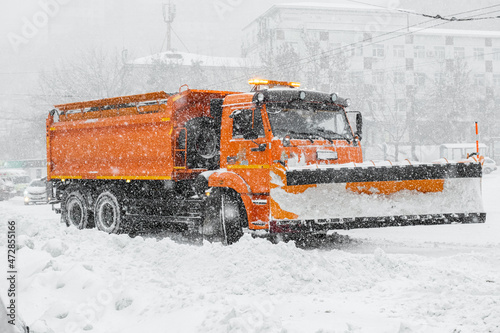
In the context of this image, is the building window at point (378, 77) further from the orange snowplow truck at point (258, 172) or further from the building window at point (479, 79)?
the orange snowplow truck at point (258, 172)

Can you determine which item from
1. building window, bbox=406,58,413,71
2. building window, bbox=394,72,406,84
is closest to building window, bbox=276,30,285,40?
building window, bbox=394,72,406,84

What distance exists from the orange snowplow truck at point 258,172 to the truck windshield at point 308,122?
0.06 feet

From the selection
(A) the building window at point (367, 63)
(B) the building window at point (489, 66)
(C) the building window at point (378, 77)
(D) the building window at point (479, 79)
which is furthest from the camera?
(B) the building window at point (489, 66)

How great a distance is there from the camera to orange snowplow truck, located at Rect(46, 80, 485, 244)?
909cm

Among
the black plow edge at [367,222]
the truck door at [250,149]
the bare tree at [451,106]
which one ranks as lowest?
the black plow edge at [367,222]

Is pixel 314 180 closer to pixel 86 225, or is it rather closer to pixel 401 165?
pixel 401 165

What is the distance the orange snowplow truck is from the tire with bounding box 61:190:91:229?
1071 mm

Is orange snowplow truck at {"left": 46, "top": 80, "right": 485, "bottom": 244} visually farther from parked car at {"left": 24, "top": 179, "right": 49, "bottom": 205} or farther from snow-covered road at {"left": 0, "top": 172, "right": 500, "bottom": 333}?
parked car at {"left": 24, "top": 179, "right": 49, "bottom": 205}

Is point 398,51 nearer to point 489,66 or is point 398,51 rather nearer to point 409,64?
point 409,64

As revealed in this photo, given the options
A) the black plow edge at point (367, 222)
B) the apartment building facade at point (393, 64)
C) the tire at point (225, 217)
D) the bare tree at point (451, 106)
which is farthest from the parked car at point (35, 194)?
the bare tree at point (451, 106)

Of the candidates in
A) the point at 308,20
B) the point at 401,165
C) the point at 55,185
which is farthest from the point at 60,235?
the point at 308,20

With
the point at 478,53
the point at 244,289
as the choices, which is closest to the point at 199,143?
the point at 244,289

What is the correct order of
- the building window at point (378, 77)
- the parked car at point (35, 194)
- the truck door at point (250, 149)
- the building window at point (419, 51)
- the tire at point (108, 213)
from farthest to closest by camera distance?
1. the building window at point (419, 51)
2. the building window at point (378, 77)
3. the parked car at point (35, 194)
4. the tire at point (108, 213)
5. the truck door at point (250, 149)

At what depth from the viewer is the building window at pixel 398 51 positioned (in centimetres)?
7019
